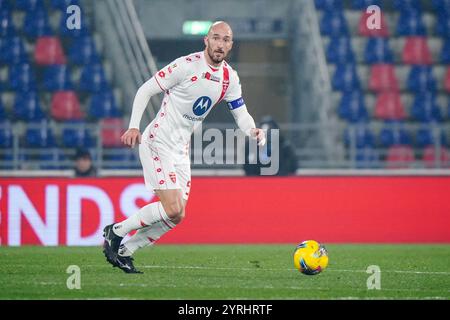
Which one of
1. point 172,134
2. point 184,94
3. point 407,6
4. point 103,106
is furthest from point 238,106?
point 407,6

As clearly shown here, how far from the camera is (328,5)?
68.4 ft

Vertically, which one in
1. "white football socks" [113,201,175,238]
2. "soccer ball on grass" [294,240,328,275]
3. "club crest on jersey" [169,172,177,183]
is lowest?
"soccer ball on grass" [294,240,328,275]

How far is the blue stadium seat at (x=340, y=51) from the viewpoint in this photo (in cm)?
2042

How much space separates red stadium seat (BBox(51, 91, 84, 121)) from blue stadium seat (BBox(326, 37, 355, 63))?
4.99 meters

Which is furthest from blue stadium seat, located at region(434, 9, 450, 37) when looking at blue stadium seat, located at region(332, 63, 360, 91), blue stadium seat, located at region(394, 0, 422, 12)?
blue stadium seat, located at region(332, 63, 360, 91)

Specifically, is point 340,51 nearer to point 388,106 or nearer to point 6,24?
point 388,106

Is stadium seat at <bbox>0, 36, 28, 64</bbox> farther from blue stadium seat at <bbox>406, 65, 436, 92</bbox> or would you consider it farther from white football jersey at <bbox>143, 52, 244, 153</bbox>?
white football jersey at <bbox>143, 52, 244, 153</bbox>

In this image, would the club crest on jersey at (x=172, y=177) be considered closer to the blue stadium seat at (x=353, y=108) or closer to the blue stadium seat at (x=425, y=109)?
the blue stadium seat at (x=353, y=108)

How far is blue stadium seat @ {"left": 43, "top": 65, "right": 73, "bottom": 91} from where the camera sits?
18.8 m

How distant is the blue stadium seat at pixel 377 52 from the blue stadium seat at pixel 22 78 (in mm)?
6352

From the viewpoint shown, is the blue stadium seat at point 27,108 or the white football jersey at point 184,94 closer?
the white football jersey at point 184,94

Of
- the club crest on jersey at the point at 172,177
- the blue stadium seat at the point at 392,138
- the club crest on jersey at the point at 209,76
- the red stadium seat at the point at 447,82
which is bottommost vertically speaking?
the club crest on jersey at the point at 172,177

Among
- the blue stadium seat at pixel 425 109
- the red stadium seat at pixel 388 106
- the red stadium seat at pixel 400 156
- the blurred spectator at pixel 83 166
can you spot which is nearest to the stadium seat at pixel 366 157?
the red stadium seat at pixel 400 156
